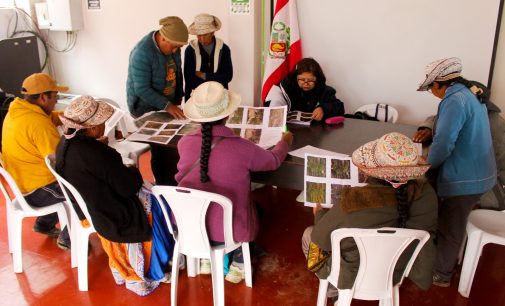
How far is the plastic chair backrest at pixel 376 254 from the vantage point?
160 cm

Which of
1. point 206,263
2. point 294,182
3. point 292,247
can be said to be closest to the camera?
point 294,182

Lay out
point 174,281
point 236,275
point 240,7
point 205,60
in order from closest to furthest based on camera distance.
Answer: point 174,281 < point 236,275 < point 205,60 < point 240,7

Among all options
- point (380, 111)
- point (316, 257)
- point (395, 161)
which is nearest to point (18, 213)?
point (316, 257)

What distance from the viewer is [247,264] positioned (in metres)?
2.36

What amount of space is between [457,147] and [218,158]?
1.17 m

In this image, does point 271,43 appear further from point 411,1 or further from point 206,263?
point 206,263

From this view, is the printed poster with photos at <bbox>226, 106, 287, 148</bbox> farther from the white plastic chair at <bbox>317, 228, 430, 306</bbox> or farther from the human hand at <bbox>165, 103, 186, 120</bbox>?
the white plastic chair at <bbox>317, 228, 430, 306</bbox>

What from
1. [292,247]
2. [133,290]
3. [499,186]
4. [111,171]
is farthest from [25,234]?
[499,186]

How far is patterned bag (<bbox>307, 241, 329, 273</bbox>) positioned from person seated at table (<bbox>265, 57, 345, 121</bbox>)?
1190mm

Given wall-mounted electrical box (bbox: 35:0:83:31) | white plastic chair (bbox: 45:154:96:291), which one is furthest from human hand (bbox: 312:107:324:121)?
wall-mounted electrical box (bbox: 35:0:83:31)

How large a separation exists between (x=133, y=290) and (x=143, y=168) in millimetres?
1647

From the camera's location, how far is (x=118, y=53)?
464cm

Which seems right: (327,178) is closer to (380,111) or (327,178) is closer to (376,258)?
(376,258)

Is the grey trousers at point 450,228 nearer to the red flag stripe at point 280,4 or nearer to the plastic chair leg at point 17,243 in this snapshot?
the red flag stripe at point 280,4
